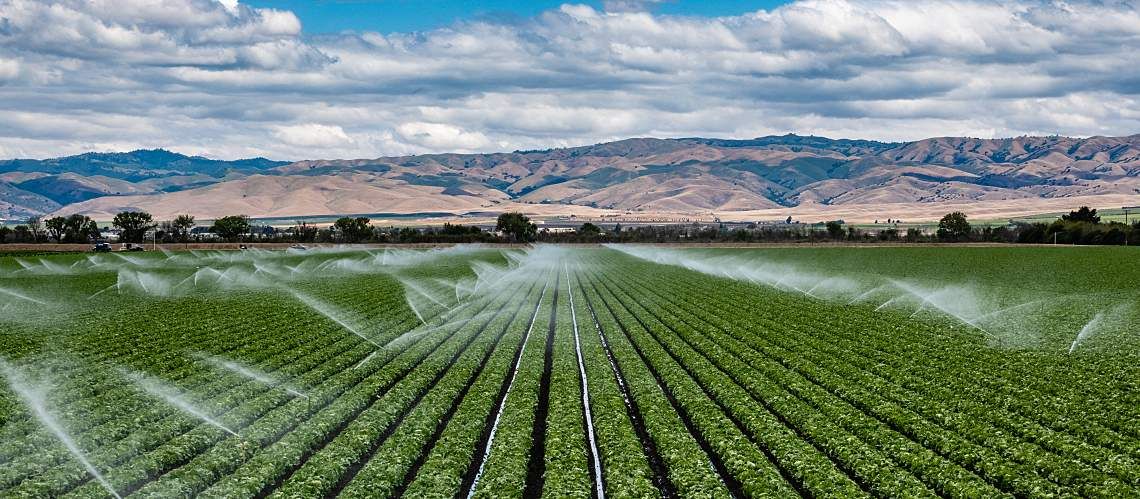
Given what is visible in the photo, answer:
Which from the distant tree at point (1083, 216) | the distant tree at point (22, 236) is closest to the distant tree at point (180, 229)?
the distant tree at point (22, 236)

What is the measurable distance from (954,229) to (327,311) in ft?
498

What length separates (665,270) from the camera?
80.4 m

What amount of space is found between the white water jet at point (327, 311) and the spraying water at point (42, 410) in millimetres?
10934

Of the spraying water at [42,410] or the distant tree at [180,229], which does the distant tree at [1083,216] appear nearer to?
the distant tree at [180,229]

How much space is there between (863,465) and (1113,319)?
2903 cm

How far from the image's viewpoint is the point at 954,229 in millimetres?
166875

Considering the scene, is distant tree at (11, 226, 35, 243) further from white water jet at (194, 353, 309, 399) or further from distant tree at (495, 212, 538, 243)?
white water jet at (194, 353, 309, 399)

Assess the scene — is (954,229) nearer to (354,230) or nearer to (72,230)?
(354,230)

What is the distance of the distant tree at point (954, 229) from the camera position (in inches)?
6147

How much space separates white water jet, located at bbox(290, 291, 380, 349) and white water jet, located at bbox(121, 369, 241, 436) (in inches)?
337

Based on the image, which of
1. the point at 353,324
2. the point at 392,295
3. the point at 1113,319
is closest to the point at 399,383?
the point at 353,324

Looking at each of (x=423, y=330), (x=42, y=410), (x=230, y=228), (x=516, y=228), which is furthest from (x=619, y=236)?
(x=42, y=410)

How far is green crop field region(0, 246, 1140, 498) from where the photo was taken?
1508 cm

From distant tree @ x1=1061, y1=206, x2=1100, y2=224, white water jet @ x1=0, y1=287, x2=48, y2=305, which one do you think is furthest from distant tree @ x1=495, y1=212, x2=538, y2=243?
white water jet @ x1=0, y1=287, x2=48, y2=305
